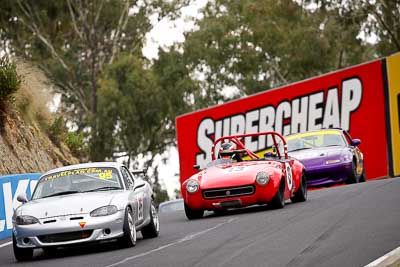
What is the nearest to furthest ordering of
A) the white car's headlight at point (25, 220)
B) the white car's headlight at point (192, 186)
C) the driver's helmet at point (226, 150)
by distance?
the white car's headlight at point (25, 220) → the white car's headlight at point (192, 186) → the driver's helmet at point (226, 150)

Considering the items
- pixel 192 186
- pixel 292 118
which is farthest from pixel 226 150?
pixel 292 118

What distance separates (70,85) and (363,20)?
1668 cm

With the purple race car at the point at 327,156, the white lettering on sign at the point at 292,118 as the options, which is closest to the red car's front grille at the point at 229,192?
the purple race car at the point at 327,156

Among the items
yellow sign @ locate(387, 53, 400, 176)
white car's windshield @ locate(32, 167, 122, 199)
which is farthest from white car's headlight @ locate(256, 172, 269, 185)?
yellow sign @ locate(387, 53, 400, 176)

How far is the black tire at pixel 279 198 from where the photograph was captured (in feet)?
58.1

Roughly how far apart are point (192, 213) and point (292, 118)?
18.1 m

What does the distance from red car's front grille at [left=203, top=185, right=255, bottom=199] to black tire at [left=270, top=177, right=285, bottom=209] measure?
0.54m

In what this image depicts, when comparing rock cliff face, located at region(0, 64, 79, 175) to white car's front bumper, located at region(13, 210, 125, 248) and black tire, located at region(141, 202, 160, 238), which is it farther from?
white car's front bumper, located at region(13, 210, 125, 248)

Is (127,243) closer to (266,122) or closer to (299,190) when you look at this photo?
(299,190)

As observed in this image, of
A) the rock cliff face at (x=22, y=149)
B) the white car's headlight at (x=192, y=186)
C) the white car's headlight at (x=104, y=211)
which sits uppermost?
the rock cliff face at (x=22, y=149)

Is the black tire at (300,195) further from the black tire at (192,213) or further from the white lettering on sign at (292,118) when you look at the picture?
the white lettering on sign at (292,118)

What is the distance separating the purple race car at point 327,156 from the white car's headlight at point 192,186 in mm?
6734

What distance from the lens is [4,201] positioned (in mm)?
18297

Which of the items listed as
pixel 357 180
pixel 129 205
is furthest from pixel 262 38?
Answer: pixel 129 205
